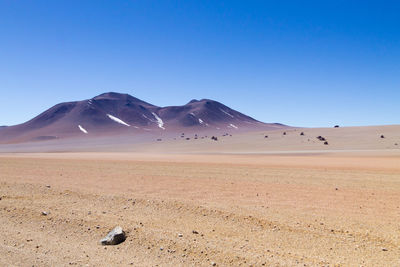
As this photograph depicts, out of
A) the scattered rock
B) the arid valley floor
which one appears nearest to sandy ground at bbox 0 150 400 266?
the arid valley floor

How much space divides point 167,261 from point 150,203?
4.01 m

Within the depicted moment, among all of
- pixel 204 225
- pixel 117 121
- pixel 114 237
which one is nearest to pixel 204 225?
pixel 204 225

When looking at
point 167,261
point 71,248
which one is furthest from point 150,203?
point 167,261

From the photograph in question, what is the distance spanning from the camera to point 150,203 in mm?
9305

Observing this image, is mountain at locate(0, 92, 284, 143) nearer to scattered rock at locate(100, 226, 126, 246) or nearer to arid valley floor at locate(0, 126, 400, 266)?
arid valley floor at locate(0, 126, 400, 266)

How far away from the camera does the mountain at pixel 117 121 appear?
148m

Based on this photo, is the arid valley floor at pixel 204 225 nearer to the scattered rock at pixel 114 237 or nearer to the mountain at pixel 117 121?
the scattered rock at pixel 114 237

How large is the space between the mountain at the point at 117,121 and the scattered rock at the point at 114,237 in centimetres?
13430

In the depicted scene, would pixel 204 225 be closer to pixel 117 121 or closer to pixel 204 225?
pixel 204 225

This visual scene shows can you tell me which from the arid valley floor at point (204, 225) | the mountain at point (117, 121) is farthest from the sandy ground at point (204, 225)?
the mountain at point (117, 121)

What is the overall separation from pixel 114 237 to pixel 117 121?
165 metres

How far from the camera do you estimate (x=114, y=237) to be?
6.20 metres

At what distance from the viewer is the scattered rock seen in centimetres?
614

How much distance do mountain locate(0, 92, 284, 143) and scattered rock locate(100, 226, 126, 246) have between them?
441 feet
